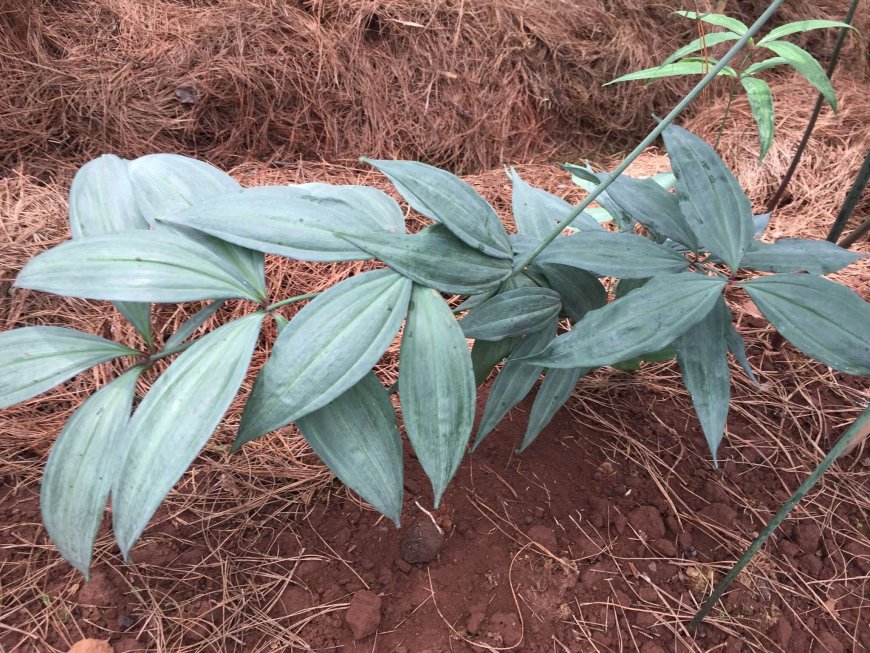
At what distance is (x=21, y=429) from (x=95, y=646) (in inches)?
23.6

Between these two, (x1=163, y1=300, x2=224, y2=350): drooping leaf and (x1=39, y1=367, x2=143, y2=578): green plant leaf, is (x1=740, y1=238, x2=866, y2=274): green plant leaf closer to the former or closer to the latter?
(x1=163, y1=300, x2=224, y2=350): drooping leaf

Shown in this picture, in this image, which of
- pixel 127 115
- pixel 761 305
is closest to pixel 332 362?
pixel 761 305

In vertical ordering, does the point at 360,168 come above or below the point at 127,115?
below

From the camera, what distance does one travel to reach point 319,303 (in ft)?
2.11

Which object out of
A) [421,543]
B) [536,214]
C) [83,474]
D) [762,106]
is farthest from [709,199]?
[83,474]

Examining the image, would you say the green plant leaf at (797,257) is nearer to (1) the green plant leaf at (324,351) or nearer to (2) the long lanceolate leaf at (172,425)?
(1) the green plant leaf at (324,351)

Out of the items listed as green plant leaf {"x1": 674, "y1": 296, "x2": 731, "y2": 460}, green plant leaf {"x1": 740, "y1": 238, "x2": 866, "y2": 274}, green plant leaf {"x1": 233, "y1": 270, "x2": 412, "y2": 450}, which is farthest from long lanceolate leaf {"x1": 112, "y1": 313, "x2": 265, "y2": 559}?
green plant leaf {"x1": 740, "y1": 238, "x2": 866, "y2": 274}

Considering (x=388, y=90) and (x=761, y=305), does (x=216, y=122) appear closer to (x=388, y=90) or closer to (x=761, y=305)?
(x=388, y=90)

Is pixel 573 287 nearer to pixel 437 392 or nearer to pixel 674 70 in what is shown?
pixel 437 392

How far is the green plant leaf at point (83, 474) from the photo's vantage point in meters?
0.62

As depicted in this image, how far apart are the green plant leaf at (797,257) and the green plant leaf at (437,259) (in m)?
0.35

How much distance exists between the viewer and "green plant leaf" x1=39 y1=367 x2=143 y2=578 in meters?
0.62

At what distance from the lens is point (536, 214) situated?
918 millimetres

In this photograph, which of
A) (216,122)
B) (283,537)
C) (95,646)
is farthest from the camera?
(216,122)
